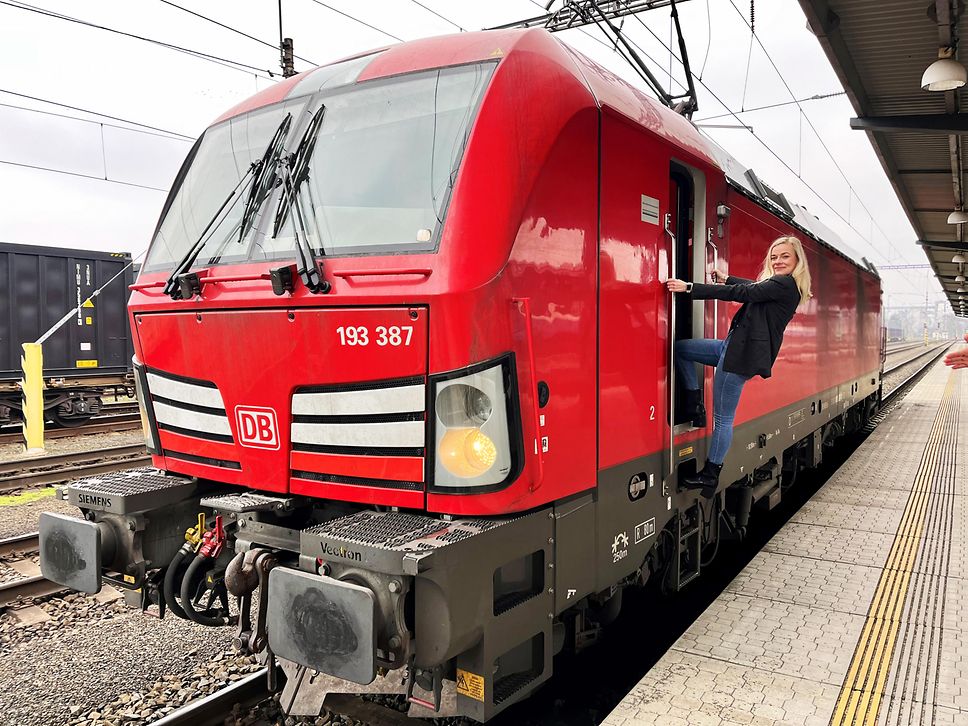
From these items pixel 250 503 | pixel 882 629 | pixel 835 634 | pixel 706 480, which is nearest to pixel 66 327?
pixel 250 503

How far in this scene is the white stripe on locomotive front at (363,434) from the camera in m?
2.85

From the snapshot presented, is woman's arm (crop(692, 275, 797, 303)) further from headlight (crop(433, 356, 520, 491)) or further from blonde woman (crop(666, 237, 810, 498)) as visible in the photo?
headlight (crop(433, 356, 520, 491))

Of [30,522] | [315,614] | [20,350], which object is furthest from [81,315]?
[315,614]

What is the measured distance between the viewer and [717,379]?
450 centimetres

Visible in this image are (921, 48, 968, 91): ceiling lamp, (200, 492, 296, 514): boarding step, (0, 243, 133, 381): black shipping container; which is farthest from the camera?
(0, 243, 133, 381): black shipping container

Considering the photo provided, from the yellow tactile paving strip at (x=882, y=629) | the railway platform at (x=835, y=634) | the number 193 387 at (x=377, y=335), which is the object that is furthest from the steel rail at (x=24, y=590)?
the yellow tactile paving strip at (x=882, y=629)

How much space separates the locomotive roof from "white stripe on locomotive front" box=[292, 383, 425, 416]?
55.2 inches

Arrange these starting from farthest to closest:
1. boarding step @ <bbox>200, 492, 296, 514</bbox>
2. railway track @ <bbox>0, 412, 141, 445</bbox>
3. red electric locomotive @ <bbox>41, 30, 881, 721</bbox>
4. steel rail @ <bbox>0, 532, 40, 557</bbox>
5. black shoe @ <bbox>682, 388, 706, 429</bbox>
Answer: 1. railway track @ <bbox>0, 412, 141, 445</bbox>
2. steel rail @ <bbox>0, 532, 40, 557</bbox>
3. black shoe @ <bbox>682, 388, 706, 429</bbox>
4. boarding step @ <bbox>200, 492, 296, 514</bbox>
5. red electric locomotive @ <bbox>41, 30, 881, 721</bbox>

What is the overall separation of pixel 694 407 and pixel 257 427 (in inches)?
101

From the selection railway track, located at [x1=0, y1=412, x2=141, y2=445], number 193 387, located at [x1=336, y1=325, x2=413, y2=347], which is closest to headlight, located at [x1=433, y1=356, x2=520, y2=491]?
number 193 387, located at [x1=336, y1=325, x2=413, y2=347]

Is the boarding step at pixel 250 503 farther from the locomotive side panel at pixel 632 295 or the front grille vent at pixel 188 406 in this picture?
the locomotive side panel at pixel 632 295

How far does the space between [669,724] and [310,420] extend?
2010 millimetres

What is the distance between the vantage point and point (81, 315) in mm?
15398

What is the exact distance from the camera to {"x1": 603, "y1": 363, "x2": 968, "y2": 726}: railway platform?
3449 mm
